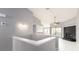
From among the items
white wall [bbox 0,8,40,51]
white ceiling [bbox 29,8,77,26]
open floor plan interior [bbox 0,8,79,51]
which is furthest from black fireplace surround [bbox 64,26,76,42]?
white wall [bbox 0,8,40,51]

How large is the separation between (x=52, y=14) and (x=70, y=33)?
1.82 feet

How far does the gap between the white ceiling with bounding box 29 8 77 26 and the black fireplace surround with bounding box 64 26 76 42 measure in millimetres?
207

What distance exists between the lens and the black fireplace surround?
2168mm

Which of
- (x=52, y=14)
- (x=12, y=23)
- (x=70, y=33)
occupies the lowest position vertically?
(x=70, y=33)

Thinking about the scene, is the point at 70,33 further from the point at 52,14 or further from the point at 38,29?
the point at 38,29

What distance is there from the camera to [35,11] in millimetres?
2209

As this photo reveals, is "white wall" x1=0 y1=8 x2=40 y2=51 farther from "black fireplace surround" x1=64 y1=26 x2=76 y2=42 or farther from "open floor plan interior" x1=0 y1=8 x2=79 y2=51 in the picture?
"black fireplace surround" x1=64 y1=26 x2=76 y2=42

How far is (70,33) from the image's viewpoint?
2207 millimetres

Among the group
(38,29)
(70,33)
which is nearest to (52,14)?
(38,29)

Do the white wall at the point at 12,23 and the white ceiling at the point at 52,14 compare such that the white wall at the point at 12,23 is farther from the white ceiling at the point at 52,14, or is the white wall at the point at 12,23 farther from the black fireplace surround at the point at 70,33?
the black fireplace surround at the point at 70,33

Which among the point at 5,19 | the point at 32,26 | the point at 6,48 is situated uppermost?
the point at 5,19

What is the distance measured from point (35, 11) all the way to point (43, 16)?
0.20 meters
